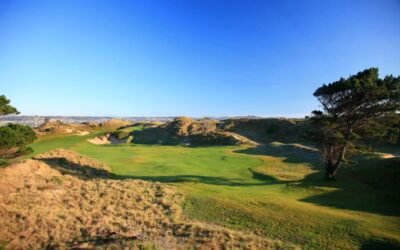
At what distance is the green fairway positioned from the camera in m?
13.9

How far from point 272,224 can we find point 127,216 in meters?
7.74

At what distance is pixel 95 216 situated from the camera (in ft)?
54.7

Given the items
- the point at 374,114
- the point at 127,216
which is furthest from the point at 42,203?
the point at 374,114

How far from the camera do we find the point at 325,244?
12.7m

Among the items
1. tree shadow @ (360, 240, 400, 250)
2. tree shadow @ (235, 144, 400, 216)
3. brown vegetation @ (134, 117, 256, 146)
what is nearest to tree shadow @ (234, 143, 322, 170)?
tree shadow @ (235, 144, 400, 216)

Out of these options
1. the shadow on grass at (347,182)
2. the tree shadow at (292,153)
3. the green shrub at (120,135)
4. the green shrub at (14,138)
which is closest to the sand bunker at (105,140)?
the green shrub at (120,135)

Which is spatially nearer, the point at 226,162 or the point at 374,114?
the point at 374,114

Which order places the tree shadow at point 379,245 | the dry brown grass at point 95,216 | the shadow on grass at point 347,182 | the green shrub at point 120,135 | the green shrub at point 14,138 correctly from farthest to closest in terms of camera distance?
the green shrub at point 120,135 → the shadow on grass at point 347,182 → the green shrub at point 14,138 → the dry brown grass at point 95,216 → the tree shadow at point 379,245

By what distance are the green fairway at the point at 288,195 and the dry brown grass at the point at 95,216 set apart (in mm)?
1550

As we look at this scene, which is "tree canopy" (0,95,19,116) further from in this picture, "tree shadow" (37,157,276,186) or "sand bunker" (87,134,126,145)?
"sand bunker" (87,134,126,145)

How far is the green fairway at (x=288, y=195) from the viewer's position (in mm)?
13914

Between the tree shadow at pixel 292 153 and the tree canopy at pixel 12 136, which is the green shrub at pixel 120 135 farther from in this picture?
the tree canopy at pixel 12 136

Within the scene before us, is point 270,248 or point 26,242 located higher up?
point 270,248

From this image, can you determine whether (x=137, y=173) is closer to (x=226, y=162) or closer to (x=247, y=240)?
(x=226, y=162)
